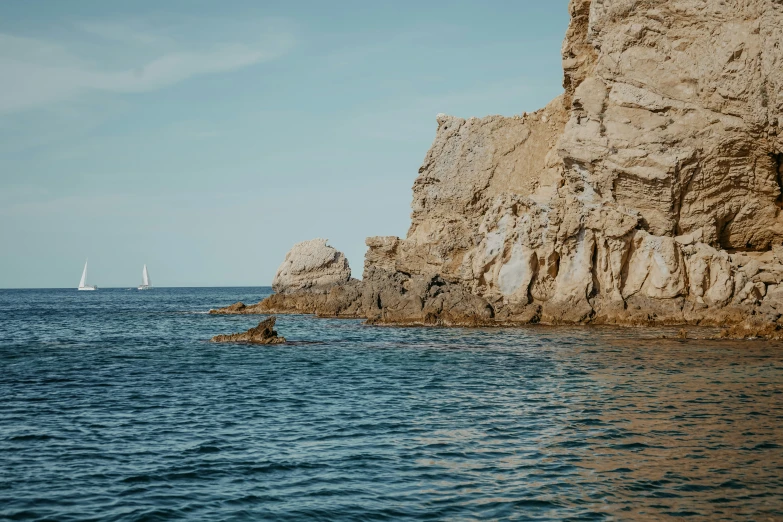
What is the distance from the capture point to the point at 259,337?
3878 centimetres

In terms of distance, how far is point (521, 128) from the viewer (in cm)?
6031

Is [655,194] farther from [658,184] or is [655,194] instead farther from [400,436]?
[400,436]

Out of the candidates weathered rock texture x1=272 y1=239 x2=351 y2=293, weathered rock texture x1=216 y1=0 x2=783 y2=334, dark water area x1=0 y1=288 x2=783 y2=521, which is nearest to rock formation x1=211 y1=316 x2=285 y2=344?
dark water area x1=0 y1=288 x2=783 y2=521

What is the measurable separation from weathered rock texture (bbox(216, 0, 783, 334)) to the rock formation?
13839 millimetres

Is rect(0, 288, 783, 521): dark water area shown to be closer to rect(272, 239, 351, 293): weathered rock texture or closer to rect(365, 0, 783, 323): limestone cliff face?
rect(365, 0, 783, 323): limestone cliff face

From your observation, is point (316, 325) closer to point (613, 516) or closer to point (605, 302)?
point (605, 302)

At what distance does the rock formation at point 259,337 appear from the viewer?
38719 millimetres

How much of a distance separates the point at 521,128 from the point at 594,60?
9.70 metres

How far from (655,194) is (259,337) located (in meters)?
25.3

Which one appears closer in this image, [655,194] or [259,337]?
[259,337]

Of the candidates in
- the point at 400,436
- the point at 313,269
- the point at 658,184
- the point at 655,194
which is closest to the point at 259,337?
the point at 400,436

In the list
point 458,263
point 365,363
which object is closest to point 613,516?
point 365,363

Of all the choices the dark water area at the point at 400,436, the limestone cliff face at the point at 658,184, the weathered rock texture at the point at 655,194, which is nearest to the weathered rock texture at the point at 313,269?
the weathered rock texture at the point at 655,194

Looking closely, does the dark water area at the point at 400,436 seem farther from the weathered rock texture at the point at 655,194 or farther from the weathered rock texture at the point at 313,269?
the weathered rock texture at the point at 313,269
